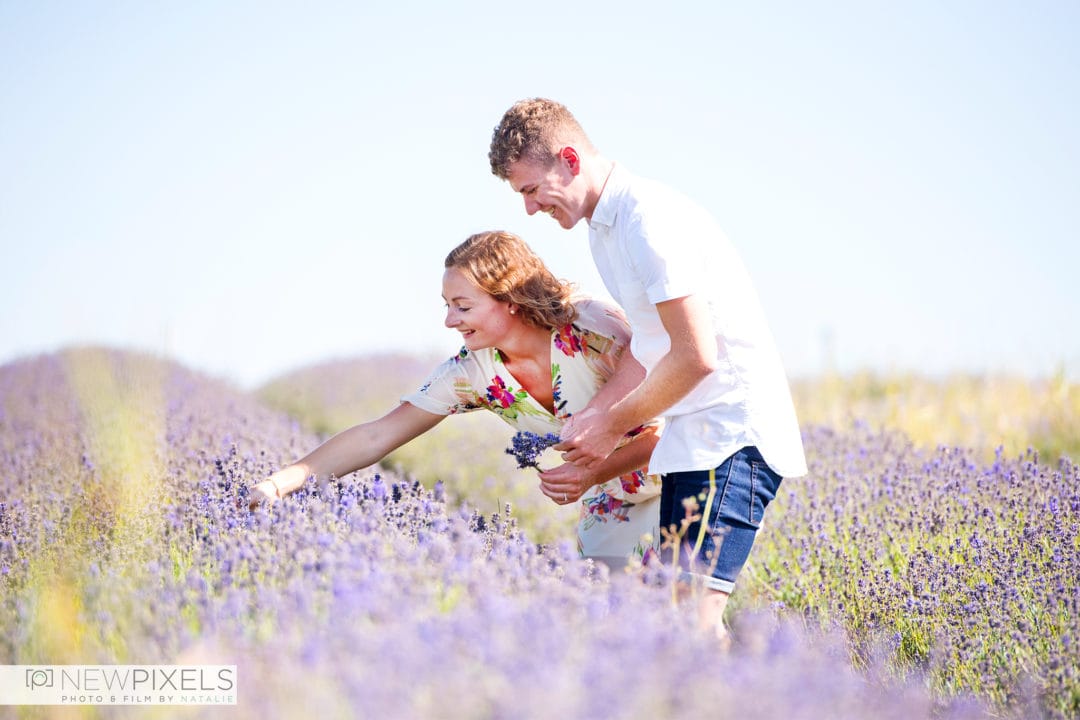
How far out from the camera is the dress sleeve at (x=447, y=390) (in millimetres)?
3248

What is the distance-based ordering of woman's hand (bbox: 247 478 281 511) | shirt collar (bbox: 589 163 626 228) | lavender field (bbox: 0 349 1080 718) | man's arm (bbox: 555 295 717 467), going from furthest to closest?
woman's hand (bbox: 247 478 281 511) → shirt collar (bbox: 589 163 626 228) → man's arm (bbox: 555 295 717 467) → lavender field (bbox: 0 349 1080 718)

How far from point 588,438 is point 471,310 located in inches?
23.1

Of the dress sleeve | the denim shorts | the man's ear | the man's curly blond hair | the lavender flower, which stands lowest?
the denim shorts

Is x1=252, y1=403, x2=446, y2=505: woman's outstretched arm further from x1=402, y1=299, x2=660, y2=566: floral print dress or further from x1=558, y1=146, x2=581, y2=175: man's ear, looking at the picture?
x1=558, y1=146, x2=581, y2=175: man's ear

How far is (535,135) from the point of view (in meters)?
2.71

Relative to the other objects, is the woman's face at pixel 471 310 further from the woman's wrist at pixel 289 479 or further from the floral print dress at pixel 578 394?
the woman's wrist at pixel 289 479

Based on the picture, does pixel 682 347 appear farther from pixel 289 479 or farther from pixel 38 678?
pixel 38 678

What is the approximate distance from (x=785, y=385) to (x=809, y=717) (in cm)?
132

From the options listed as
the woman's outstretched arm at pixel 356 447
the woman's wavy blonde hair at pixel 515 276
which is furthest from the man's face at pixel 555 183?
the woman's outstretched arm at pixel 356 447

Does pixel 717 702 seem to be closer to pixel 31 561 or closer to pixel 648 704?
pixel 648 704

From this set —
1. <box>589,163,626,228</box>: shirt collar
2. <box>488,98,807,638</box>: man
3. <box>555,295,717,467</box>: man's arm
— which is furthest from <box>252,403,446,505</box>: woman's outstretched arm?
<box>589,163,626,228</box>: shirt collar

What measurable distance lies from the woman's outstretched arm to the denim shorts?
96 cm

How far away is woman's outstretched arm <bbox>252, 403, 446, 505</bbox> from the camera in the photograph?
296cm

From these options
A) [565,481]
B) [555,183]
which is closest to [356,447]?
[565,481]
